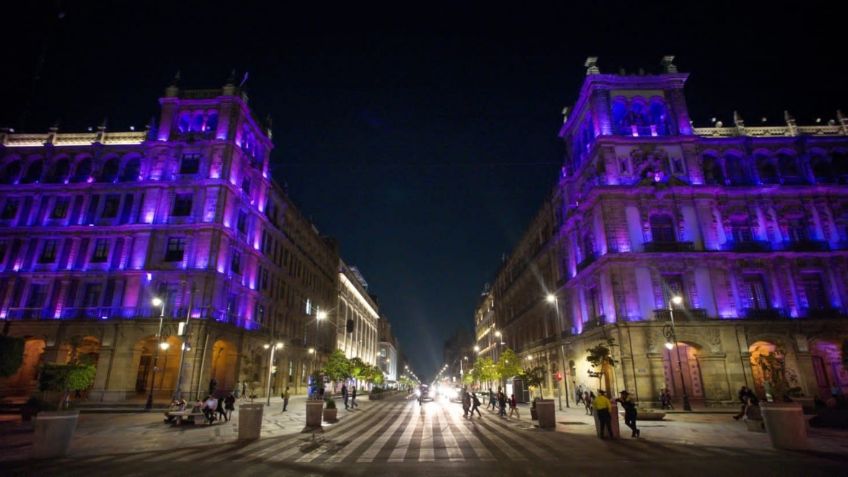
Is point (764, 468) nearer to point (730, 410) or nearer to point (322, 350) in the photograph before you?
point (730, 410)

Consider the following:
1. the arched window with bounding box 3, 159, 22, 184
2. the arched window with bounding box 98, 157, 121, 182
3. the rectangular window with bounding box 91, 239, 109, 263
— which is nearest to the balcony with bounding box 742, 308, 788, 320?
the rectangular window with bounding box 91, 239, 109, 263

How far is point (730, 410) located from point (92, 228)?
173ft

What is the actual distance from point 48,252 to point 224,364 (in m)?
18.8

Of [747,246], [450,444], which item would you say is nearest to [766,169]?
[747,246]

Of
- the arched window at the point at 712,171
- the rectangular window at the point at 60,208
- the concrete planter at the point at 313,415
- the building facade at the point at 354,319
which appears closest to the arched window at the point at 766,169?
the arched window at the point at 712,171

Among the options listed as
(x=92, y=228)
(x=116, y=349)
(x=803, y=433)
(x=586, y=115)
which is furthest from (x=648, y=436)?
(x=92, y=228)

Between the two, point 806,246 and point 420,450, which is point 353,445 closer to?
point 420,450

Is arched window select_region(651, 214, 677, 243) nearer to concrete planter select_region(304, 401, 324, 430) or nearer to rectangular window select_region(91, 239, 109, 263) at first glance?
concrete planter select_region(304, 401, 324, 430)

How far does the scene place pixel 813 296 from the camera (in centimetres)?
3572

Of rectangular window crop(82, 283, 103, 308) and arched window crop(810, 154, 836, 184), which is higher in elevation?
arched window crop(810, 154, 836, 184)

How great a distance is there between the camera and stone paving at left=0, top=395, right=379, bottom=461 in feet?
47.8

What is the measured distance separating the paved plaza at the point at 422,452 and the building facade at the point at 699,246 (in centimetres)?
1340

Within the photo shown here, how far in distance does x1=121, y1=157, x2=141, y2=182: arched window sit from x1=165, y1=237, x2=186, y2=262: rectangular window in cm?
824

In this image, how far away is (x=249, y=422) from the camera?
1681 cm
